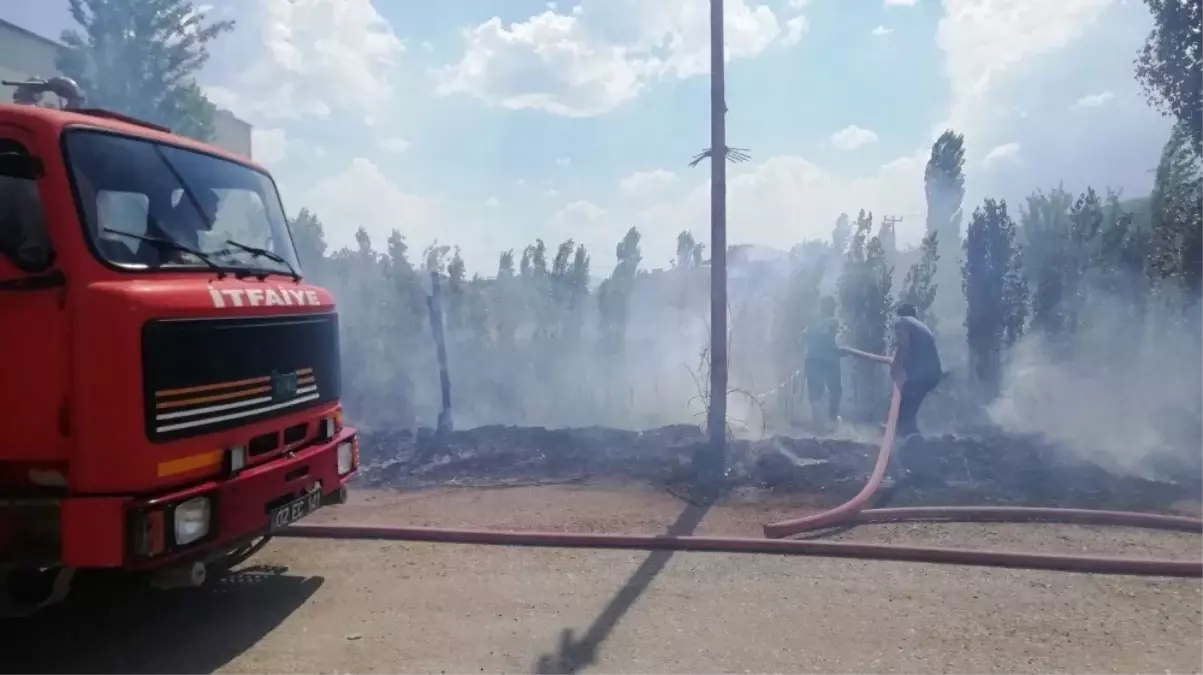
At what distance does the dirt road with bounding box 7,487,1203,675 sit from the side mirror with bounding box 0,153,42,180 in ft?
7.93

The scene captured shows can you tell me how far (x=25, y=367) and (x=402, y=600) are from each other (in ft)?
7.97

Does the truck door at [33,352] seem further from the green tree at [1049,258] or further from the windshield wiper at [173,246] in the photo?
the green tree at [1049,258]

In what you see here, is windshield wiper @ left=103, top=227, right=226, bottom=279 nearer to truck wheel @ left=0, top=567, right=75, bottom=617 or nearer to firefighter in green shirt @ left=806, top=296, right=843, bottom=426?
truck wheel @ left=0, top=567, right=75, bottom=617

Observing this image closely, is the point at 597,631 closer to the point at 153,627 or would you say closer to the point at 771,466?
the point at 153,627

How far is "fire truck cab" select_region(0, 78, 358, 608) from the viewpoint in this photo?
3520 millimetres

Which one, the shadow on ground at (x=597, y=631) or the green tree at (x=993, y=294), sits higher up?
the green tree at (x=993, y=294)

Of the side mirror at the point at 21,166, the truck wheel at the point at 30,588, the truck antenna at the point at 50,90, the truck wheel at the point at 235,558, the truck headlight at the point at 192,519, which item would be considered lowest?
the truck wheel at the point at 235,558

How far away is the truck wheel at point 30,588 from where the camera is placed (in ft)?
12.0

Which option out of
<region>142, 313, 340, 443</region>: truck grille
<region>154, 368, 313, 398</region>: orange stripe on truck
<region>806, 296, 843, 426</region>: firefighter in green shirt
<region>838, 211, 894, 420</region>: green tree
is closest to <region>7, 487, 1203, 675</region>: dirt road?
<region>142, 313, 340, 443</region>: truck grille

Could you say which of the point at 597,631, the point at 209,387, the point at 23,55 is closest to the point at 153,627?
the point at 209,387

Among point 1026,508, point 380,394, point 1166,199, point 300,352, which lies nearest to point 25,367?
point 300,352

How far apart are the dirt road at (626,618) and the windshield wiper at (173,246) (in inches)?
79.1

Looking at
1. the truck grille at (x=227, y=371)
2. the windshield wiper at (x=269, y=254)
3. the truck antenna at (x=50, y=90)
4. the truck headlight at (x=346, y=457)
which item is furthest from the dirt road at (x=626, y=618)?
the truck antenna at (x=50, y=90)

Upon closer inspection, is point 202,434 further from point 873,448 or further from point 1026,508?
point 873,448
